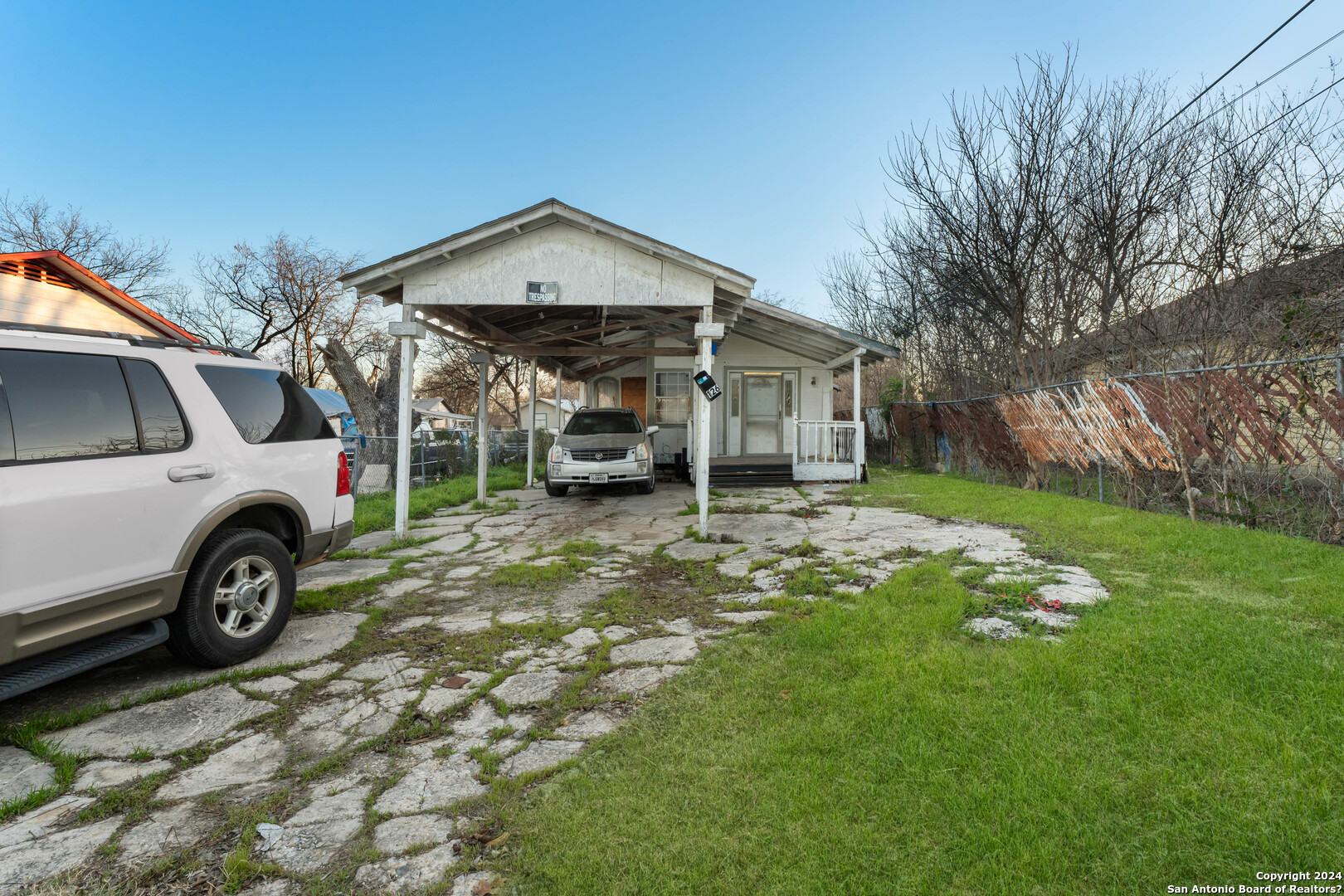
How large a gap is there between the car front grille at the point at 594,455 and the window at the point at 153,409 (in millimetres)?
7463

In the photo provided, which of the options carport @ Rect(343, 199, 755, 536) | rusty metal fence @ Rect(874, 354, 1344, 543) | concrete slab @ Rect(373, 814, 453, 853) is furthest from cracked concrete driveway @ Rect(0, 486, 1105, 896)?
rusty metal fence @ Rect(874, 354, 1344, 543)

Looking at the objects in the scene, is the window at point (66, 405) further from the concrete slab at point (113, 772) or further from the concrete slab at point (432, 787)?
the concrete slab at point (432, 787)

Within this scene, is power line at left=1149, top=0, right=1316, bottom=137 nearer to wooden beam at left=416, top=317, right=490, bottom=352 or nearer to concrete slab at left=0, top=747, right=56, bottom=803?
wooden beam at left=416, top=317, right=490, bottom=352

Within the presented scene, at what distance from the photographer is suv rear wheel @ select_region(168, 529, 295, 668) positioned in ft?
10.9

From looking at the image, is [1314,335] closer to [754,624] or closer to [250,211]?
[754,624]

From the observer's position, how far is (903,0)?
12.6 m

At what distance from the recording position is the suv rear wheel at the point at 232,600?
3314 mm

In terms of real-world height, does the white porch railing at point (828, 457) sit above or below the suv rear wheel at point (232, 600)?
above

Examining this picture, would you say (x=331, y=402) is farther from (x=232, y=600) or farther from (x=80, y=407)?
(x=80, y=407)

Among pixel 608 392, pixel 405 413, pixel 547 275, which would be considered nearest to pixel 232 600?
pixel 405 413

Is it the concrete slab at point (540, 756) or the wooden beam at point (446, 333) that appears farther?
the wooden beam at point (446, 333)

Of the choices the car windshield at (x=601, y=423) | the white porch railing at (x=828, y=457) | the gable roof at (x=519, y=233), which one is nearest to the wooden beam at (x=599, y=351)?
the car windshield at (x=601, y=423)

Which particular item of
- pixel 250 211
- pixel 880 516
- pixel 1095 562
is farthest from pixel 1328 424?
pixel 250 211

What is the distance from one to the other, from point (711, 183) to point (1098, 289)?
13909mm
